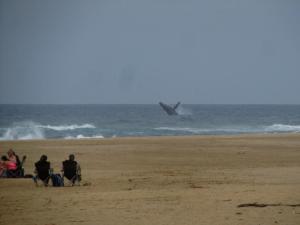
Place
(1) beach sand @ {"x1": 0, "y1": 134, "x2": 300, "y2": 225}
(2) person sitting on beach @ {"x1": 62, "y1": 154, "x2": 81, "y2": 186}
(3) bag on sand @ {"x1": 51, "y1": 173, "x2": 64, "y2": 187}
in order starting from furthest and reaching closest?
(2) person sitting on beach @ {"x1": 62, "y1": 154, "x2": 81, "y2": 186} → (3) bag on sand @ {"x1": 51, "y1": 173, "x2": 64, "y2": 187} → (1) beach sand @ {"x1": 0, "y1": 134, "x2": 300, "y2": 225}

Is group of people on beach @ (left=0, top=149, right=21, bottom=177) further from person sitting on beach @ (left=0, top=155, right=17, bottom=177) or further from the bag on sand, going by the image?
the bag on sand

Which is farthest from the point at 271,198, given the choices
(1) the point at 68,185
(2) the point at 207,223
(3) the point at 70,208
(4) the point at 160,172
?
(4) the point at 160,172

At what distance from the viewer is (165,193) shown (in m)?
14.2

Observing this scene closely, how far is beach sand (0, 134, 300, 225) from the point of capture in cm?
1113

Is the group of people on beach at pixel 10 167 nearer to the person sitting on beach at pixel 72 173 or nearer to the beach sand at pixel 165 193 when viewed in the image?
the beach sand at pixel 165 193

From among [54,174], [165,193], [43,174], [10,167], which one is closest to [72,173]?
[54,174]

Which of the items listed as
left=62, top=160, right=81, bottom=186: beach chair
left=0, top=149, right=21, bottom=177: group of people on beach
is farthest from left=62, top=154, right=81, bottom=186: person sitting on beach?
left=0, top=149, right=21, bottom=177: group of people on beach

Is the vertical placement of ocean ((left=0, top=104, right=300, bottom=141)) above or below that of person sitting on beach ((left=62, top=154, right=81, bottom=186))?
above

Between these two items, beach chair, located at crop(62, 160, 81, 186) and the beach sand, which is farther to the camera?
beach chair, located at crop(62, 160, 81, 186)

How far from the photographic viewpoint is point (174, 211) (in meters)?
11.7

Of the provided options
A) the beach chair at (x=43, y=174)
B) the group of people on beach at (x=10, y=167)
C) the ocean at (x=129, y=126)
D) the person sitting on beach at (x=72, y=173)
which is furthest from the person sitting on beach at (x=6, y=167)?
the ocean at (x=129, y=126)

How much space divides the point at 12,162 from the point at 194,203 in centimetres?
735

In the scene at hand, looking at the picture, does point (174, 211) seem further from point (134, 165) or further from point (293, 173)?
point (134, 165)

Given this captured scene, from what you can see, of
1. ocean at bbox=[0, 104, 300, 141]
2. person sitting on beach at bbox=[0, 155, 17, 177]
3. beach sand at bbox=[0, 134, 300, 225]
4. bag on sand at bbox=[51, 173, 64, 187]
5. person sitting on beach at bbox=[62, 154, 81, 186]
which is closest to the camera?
beach sand at bbox=[0, 134, 300, 225]
